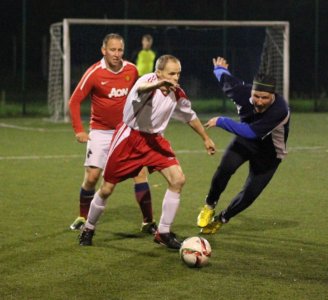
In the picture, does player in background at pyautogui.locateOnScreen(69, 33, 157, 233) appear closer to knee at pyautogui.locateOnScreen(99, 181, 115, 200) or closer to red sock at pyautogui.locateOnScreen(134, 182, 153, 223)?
red sock at pyautogui.locateOnScreen(134, 182, 153, 223)

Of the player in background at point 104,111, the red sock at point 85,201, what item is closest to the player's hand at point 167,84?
the player in background at point 104,111

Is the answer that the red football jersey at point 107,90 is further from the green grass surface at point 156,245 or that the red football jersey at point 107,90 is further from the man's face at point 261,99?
the man's face at point 261,99

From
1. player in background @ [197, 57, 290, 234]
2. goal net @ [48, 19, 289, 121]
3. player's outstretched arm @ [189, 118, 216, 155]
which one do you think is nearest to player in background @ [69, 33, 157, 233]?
player in background @ [197, 57, 290, 234]

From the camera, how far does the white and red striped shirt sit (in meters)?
7.75

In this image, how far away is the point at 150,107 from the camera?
778cm

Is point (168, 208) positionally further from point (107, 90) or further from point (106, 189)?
point (107, 90)

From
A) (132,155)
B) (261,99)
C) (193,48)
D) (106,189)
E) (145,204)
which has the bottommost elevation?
(193,48)

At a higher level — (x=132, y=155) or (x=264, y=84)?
(x=264, y=84)

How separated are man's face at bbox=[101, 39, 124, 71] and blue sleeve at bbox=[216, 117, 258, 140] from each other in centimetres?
124

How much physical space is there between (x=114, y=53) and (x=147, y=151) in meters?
1.16

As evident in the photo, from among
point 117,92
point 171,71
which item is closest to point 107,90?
point 117,92

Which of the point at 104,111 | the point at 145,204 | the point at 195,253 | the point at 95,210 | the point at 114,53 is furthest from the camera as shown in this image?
the point at 104,111

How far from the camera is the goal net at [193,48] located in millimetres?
22953

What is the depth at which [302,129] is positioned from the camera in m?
20.0
